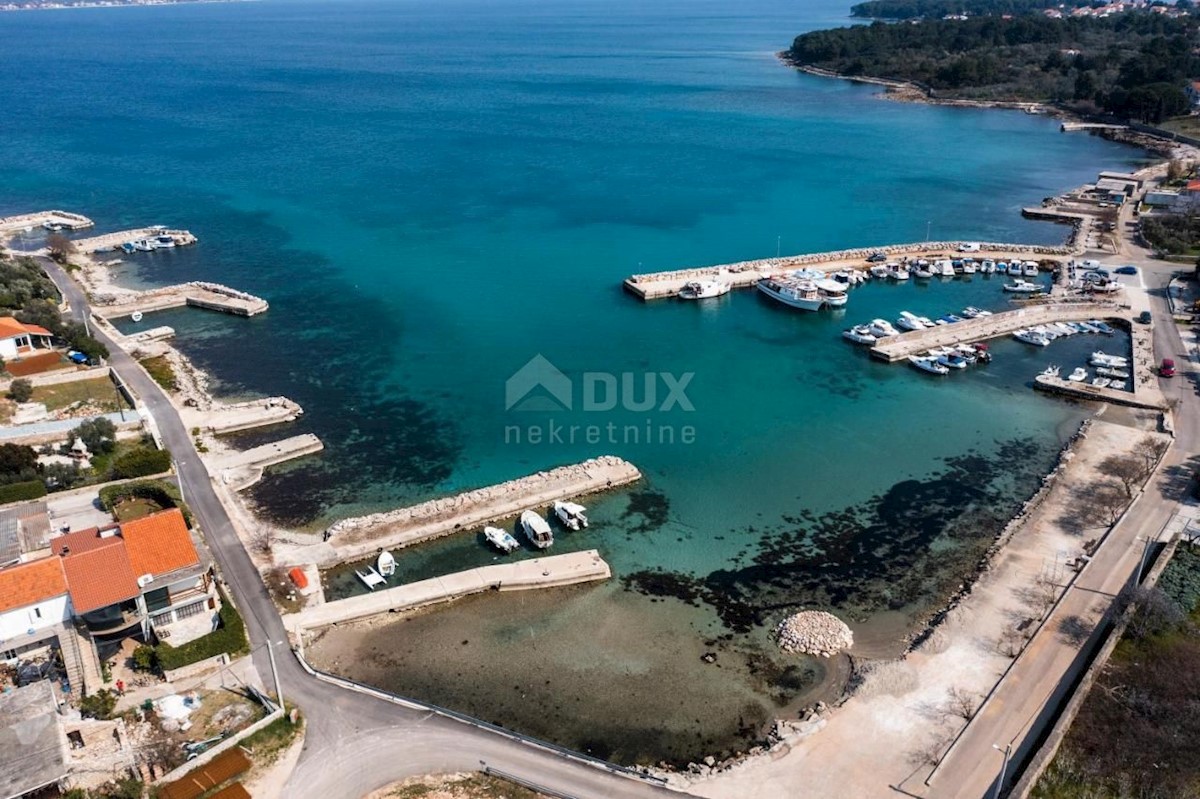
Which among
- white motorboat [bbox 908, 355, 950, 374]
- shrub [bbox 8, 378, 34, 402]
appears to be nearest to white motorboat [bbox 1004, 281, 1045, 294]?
white motorboat [bbox 908, 355, 950, 374]

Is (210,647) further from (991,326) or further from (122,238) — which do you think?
(122,238)

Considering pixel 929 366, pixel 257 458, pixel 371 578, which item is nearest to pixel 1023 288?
pixel 929 366

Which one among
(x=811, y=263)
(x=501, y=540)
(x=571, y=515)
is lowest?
(x=501, y=540)

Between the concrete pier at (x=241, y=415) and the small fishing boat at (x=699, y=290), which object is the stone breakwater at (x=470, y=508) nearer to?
the concrete pier at (x=241, y=415)

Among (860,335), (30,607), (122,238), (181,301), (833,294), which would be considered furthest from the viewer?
(122,238)

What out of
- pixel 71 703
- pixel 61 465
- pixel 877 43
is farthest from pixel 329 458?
pixel 877 43

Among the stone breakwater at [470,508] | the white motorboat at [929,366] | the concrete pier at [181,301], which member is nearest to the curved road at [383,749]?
the stone breakwater at [470,508]
